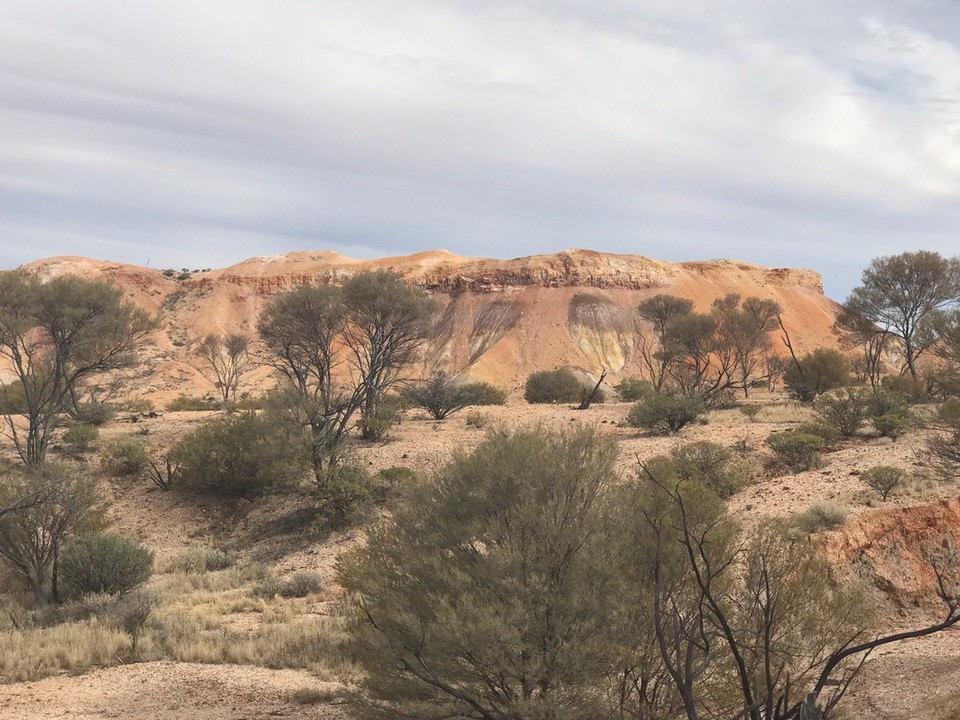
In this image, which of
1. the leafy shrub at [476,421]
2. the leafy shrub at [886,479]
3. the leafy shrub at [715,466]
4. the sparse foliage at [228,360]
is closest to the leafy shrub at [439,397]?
the leafy shrub at [476,421]

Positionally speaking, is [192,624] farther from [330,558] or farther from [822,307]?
[822,307]

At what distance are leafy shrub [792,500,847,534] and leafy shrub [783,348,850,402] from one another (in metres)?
22.9

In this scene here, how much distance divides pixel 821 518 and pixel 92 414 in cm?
2899

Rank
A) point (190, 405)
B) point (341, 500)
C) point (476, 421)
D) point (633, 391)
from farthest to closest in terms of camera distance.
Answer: point (190, 405) → point (633, 391) → point (476, 421) → point (341, 500)

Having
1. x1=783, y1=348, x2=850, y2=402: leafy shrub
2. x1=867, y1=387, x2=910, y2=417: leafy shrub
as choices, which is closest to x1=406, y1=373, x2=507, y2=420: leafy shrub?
x1=783, y1=348, x2=850, y2=402: leafy shrub

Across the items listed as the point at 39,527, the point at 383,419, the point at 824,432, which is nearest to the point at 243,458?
the point at 383,419

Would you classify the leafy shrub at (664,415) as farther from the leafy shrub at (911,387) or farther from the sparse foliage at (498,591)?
the sparse foliage at (498,591)

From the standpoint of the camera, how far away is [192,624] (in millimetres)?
14656

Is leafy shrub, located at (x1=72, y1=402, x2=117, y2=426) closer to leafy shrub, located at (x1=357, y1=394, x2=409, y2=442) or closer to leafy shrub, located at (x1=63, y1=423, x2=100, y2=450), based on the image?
leafy shrub, located at (x1=63, y1=423, x2=100, y2=450)

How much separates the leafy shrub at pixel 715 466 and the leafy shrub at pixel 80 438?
1974 cm

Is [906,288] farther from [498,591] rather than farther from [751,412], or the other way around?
[498,591]

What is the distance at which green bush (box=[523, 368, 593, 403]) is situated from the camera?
4628cm

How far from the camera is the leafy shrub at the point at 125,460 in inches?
1069

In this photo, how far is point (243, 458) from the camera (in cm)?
2536
